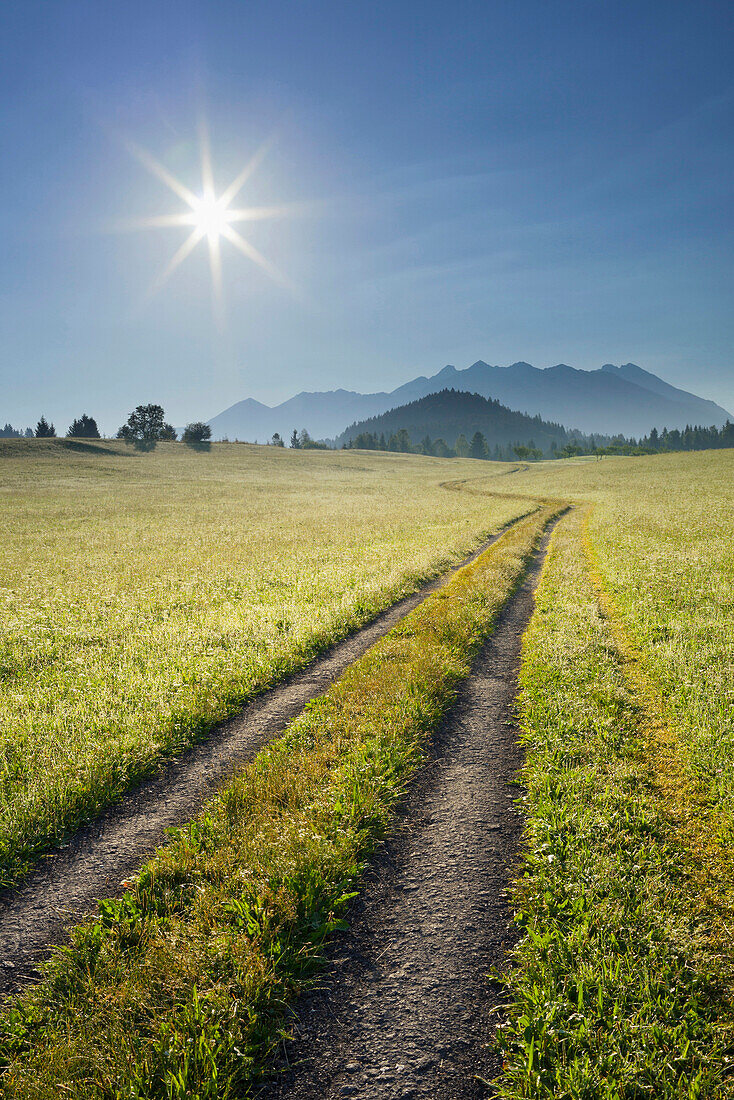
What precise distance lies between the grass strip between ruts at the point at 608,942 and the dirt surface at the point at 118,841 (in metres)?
4.49

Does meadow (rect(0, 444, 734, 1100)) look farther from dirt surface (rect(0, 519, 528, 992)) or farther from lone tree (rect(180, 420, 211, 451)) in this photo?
lone tree (rect(180, 420, 211, 451))

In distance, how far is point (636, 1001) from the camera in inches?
164

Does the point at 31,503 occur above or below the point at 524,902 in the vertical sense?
above

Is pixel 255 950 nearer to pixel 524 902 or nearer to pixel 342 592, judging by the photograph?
pixel 524 902

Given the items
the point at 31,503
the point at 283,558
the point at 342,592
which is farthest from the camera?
the point at 31,503

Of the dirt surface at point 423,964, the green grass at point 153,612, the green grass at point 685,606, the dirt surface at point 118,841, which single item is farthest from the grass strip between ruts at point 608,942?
the green grass at point 153,612

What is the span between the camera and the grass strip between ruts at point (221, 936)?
377cm

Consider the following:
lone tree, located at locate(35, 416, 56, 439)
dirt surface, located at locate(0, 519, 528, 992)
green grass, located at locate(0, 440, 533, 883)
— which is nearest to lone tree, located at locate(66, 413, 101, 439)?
lone tree, located at locate(35, 416, 56, 439)

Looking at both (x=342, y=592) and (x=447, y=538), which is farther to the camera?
(x=447, y=538)

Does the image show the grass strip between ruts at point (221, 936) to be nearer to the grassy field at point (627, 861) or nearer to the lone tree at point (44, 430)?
the grassy field at point (627, 861)

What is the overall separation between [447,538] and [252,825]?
24146mm

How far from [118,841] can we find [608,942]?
19.1 feet

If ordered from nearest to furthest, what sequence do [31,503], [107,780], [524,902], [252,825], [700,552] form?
[524,902] < [252,825] < [107,780] < [700,552] < [31,503]

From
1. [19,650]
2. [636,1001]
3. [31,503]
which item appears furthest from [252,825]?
[31,503]
